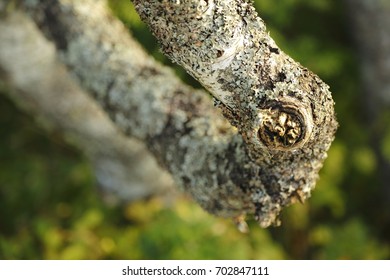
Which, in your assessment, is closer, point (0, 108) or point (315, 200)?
point (315, 200)

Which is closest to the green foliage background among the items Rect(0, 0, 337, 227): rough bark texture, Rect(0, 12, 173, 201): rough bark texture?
Rect(0, 12, 173, 201): rough bark texture

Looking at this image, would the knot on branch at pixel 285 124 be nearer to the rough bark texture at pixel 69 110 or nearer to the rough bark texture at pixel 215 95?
the rough bark texture at pixel 215 95

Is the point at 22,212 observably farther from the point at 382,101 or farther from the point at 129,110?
the point at 382,101

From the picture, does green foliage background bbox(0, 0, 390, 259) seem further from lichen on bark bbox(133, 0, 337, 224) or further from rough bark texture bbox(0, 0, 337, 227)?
lichen on bark bbox(133, 0, 337, 224)

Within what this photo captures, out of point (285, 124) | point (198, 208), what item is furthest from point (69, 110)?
point (285, 124)

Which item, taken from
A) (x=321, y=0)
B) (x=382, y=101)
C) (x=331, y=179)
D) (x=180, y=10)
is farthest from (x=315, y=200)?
(x=180, y=10)

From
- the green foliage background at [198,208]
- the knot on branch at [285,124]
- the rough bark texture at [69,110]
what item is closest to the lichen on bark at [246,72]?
the knot on branch at [285,124]
